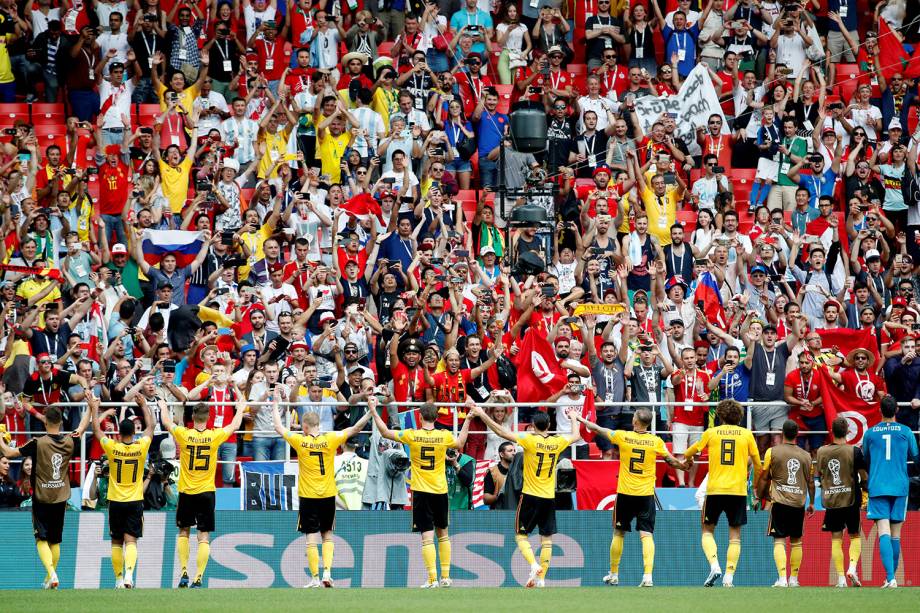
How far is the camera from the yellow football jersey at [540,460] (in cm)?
1744

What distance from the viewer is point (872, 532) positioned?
65.5 feet

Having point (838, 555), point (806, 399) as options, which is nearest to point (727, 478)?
point (838, 555)

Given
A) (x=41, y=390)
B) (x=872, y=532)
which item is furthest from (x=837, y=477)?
(x=41, y=390)

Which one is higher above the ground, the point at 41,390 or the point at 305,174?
the point at 305,174

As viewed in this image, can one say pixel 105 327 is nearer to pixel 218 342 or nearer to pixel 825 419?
pixel 218 342

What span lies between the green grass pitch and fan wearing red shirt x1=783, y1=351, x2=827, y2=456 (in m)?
3.95

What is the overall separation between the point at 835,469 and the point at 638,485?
219 cm

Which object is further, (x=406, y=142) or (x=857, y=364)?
(x=406, y=142)

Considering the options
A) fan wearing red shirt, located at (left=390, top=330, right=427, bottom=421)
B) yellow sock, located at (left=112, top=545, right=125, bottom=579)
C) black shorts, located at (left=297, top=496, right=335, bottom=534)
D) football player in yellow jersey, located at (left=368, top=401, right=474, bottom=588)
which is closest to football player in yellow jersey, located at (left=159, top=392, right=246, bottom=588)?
yellow sock, located at (left=112, top=545, right=125, bottom=579)

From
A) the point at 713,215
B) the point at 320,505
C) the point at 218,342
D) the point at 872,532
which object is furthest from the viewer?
the point at 713,215

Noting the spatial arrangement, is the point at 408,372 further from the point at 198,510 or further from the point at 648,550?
the point at 648,550

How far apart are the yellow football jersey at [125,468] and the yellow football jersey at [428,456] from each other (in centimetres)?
289

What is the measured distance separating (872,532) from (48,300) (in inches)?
448

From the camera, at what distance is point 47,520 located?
690 inches
